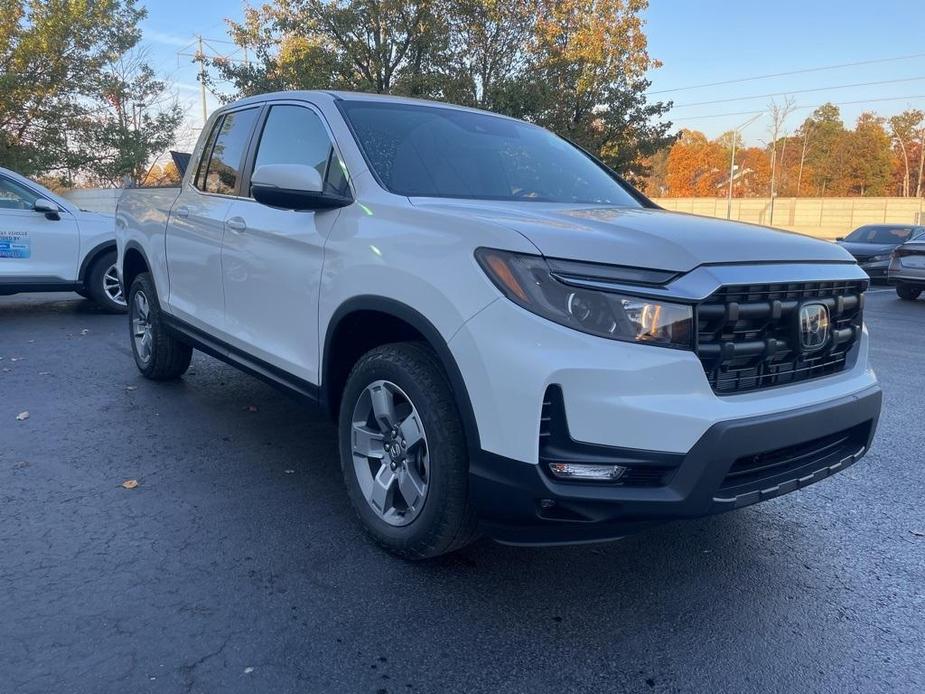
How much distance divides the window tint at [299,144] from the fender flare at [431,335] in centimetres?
59

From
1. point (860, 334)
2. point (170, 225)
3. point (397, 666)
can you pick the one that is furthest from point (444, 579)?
point (170, 225)

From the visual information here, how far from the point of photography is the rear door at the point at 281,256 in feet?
10.9

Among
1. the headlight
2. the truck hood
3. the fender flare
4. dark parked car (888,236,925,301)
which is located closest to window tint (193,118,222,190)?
the fender flare

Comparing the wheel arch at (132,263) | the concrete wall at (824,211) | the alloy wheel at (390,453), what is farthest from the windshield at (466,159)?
the concrete wall at (824,211)

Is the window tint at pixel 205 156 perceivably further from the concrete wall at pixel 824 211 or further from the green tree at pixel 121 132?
the concrete wall at pixel 824 211

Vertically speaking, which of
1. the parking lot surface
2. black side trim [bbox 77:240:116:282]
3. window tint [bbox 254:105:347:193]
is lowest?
the parking lot surface

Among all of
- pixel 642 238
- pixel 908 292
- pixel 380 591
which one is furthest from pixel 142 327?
pixel 908 292

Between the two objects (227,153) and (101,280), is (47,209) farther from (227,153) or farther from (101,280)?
(227,153)

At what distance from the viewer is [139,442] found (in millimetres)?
4316

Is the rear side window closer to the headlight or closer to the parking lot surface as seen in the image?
the parking lot surface

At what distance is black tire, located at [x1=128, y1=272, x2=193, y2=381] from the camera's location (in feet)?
17.5

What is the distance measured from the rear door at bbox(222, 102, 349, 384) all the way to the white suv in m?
0.02

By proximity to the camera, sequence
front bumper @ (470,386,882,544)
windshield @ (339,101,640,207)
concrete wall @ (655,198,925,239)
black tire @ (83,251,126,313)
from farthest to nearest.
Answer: concrete wall @ (655,198,925,239), black tire @ (83,251,126,313), windshield @ (339,101,640,207), front bumper @ (470,386,882,544)

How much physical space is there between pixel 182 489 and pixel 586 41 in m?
21.1
